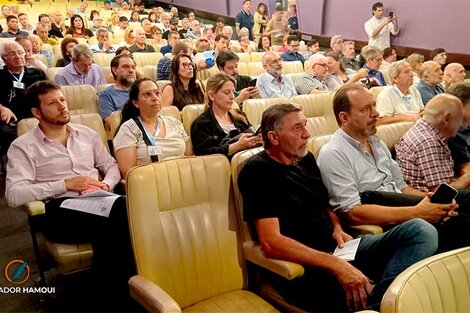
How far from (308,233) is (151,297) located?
678 mm

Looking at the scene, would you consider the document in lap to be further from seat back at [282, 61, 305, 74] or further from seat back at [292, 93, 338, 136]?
seat back at [282, 61, 305, 74]

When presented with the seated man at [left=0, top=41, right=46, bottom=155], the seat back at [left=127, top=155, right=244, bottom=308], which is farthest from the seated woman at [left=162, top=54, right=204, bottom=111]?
the seat back at [left=127, top=155, right=244, bottom=308]

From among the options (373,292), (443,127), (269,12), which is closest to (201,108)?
(443,127)

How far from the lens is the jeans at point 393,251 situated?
1.54 metres

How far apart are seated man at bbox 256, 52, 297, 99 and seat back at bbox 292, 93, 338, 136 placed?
749 millimetres

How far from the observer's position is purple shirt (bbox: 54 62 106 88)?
3.94 m

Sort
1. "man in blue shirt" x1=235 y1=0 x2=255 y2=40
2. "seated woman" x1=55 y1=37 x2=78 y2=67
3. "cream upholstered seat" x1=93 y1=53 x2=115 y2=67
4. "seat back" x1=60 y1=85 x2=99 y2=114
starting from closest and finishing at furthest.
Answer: "seat back" x1=60 y1=85 x2=99 y2=114
"seated woman" x1=55 y1=37 x2=78 y2=67
"cream upholstered seat" x1=93 y1=53 x2=115 y2=67
"man in blue shirt" x1=235 y1=0 x2=255 y2=40

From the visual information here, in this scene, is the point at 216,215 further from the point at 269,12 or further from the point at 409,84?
the point at 269,12

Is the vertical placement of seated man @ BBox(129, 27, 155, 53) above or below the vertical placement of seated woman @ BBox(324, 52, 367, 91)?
above

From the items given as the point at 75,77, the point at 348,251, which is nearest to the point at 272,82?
the point at 75,77

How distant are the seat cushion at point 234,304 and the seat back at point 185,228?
0.03 meters

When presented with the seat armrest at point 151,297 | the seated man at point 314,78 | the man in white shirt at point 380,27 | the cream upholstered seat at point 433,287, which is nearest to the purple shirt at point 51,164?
the seat armrest at point 151,297

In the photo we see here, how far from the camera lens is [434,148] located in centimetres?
231

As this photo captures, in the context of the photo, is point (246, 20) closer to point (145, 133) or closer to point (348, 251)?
point (145, 133)
